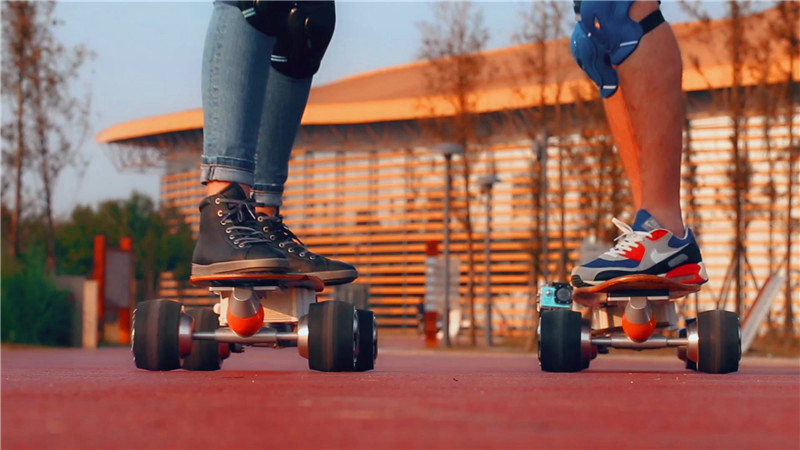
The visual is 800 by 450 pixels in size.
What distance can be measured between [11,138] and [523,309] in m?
19.2

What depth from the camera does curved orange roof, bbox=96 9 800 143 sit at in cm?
2562

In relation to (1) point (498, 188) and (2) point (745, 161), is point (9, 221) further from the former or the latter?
(1) point (498, 188)

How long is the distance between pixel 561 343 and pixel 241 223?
3.51 feet

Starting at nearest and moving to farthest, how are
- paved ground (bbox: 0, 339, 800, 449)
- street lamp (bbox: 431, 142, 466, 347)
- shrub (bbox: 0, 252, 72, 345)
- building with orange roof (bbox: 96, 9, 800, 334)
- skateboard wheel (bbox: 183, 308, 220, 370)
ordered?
paved ground (bbox: 0, 339, 800, 449) < skateboard wheel (bbox: 183, 308, 220, 370) < shrub (bbox: 0, 252, 72, 345) < street lamp (bbox: 431, 142, 466, 347) < building with orange roof (bbox: 96, 9, 800, 334)

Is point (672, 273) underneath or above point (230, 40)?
underneath

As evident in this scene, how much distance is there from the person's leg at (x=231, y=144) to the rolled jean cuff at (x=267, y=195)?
433 mm

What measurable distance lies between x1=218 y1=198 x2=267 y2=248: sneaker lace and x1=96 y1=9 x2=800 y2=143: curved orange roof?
17.1m

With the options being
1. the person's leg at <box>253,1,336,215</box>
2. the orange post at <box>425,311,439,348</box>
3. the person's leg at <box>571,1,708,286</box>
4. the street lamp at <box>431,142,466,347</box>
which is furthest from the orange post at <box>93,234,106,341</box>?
the person's leg at <box>571,1,708,286</box>

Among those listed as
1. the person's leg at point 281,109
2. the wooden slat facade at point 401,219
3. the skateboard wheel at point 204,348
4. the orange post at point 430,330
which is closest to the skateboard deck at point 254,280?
the skateboard wheel at point 204,348

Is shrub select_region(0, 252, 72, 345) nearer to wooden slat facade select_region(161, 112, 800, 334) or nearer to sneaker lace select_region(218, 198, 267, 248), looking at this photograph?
sneaker lace select_region(218, 198, 267, 248)

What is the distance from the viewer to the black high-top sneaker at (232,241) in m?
3.54

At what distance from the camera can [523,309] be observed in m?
37.9

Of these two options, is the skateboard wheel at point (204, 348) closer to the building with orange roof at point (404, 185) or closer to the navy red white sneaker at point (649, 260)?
the navy red white sneaker at point (649, 260)

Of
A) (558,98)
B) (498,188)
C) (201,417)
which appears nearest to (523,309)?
(498,188)
